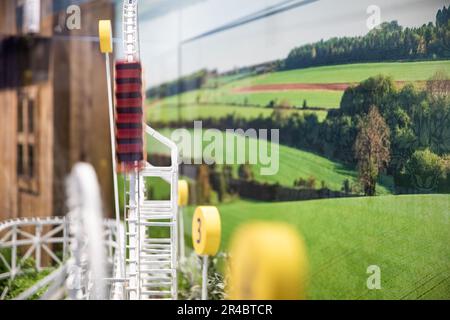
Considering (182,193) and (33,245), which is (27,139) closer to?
(33,245)

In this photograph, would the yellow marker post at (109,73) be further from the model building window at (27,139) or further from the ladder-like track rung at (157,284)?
the model building window at (27,139)

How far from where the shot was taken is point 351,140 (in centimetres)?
160

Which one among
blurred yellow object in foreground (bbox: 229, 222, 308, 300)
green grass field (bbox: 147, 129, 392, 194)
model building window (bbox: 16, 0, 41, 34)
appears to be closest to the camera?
blurred yellow object in foreground (bbox: 229, 222, 308, 300)

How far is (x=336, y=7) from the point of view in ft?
5.40

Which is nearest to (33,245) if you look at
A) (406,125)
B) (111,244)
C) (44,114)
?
(111,244)

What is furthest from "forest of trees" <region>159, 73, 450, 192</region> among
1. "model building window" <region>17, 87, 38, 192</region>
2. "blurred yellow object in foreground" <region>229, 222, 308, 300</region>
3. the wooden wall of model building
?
"model building window" <region>17, 87, 38, 192</region>

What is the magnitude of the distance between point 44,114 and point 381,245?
1159 millimetres

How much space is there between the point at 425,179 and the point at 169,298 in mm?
737

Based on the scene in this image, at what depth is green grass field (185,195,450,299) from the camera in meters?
1.54

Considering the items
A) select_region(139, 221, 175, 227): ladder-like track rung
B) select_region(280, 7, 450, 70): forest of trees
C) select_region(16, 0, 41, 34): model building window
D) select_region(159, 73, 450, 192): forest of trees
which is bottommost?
select_region(139, 221, 175, 227): ladder-like track rung

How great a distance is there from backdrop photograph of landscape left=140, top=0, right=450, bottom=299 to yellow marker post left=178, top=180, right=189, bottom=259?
0.09 ft

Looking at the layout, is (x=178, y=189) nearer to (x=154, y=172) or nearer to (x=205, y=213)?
(x=154, y=172)

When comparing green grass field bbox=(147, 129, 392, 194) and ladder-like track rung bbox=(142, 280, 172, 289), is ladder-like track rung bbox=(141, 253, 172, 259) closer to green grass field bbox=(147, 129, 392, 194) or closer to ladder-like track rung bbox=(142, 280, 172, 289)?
ladder-like track rung bbox=(142, 280, 172, 289)
